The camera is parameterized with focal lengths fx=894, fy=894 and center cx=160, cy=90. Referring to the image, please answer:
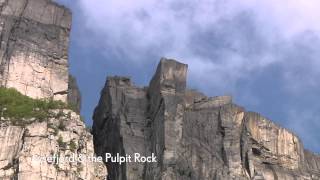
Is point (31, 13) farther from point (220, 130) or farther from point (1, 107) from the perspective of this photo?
point (220, 130)

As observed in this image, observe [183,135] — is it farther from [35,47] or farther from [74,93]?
[35,47]

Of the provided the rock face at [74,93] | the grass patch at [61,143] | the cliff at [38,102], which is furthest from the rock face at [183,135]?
the grass patch at [61,143]

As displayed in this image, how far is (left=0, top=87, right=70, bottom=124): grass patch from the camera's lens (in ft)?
257

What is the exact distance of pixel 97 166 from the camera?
3110 inches

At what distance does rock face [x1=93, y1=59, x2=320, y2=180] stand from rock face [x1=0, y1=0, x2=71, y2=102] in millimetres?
11388

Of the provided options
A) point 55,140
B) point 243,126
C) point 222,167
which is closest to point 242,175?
point 222,167

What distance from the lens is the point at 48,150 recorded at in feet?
249

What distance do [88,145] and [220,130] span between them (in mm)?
21788

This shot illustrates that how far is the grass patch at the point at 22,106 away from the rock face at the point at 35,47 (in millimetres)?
1729

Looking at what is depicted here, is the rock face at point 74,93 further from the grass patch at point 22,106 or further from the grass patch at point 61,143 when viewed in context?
the grass patch at point 61,143

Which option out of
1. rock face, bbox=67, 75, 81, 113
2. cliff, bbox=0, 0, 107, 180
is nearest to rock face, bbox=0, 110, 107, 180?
cliff, bbox=0, 0, 107, 180

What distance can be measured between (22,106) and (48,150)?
590 centimetres

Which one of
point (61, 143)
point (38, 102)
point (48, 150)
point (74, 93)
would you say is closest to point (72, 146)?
point (61, 143)

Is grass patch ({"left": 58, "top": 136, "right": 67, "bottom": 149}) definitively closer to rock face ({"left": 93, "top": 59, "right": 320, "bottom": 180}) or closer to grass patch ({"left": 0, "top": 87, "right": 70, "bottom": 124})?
grass patch ({"left": 0, "top": 87, "right": 70, "bottom": 124})
